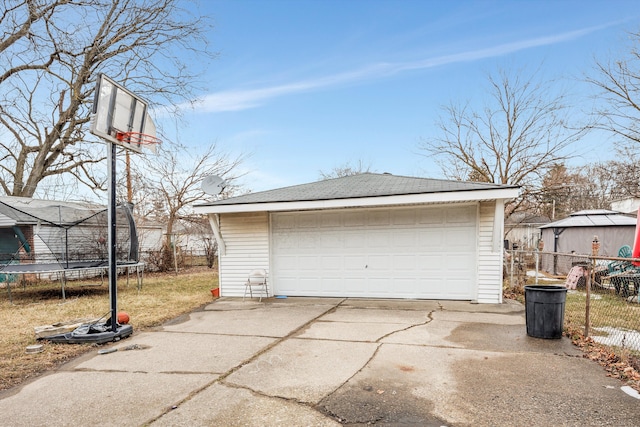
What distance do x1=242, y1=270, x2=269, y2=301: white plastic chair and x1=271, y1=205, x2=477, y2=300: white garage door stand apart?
33 centimetres

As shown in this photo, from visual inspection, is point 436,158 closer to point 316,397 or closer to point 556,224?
point 556,224

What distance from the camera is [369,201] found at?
7.50 metres

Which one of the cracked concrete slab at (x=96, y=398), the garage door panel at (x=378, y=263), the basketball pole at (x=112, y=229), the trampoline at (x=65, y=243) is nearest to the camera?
the cracked concrete slab at (x=96, y=398)

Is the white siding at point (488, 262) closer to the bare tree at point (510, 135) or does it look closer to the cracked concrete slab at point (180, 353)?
the cracked concrete slab at point (180, 353)

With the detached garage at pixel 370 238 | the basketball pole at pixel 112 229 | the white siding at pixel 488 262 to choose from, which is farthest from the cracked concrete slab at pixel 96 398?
the white siding at pixel 488 262

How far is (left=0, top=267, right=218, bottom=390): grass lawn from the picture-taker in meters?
4.41

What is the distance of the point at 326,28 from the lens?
11836mm

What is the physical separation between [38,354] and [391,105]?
48.5 feet

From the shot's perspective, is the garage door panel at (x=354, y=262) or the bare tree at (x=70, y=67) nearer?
the garage door panel at (x=354, y=262)

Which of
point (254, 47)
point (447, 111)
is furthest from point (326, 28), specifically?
point (447, 111)

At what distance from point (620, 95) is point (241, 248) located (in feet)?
50.0

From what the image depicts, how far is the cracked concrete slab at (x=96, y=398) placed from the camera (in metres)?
2.91

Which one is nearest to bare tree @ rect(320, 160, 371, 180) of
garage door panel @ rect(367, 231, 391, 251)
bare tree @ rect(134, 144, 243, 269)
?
bare tree @ rect(134, 144, 243, 269)

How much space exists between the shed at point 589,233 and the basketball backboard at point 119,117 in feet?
52.4
